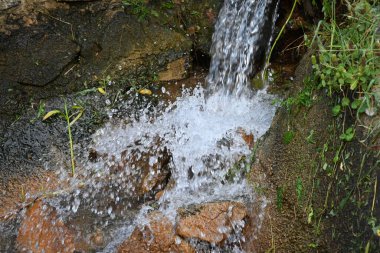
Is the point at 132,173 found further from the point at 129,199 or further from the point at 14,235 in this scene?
the point at 14,235

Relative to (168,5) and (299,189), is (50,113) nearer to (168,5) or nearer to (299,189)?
(168,5)

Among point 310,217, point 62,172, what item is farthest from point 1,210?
point 310,217

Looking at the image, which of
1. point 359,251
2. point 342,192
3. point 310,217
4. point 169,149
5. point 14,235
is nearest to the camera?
point 359,251

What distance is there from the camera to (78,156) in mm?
2990

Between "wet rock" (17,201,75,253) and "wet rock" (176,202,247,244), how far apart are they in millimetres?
782

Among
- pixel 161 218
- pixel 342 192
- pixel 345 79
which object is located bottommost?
pixel 161 218

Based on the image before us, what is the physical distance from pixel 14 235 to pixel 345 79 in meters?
2.31

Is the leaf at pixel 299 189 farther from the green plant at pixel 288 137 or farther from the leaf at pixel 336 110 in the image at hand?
the leaf at pixel 336 110

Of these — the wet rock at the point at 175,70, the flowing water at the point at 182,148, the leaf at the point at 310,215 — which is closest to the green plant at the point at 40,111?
the flowing water at the point at 182,148

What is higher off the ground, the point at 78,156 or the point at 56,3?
the point at 56,3

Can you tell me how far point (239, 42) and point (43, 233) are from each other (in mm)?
2222

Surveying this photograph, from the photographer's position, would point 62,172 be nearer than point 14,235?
No

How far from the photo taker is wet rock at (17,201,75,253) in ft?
8.35

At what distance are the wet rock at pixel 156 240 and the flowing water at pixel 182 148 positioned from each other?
0.08m
